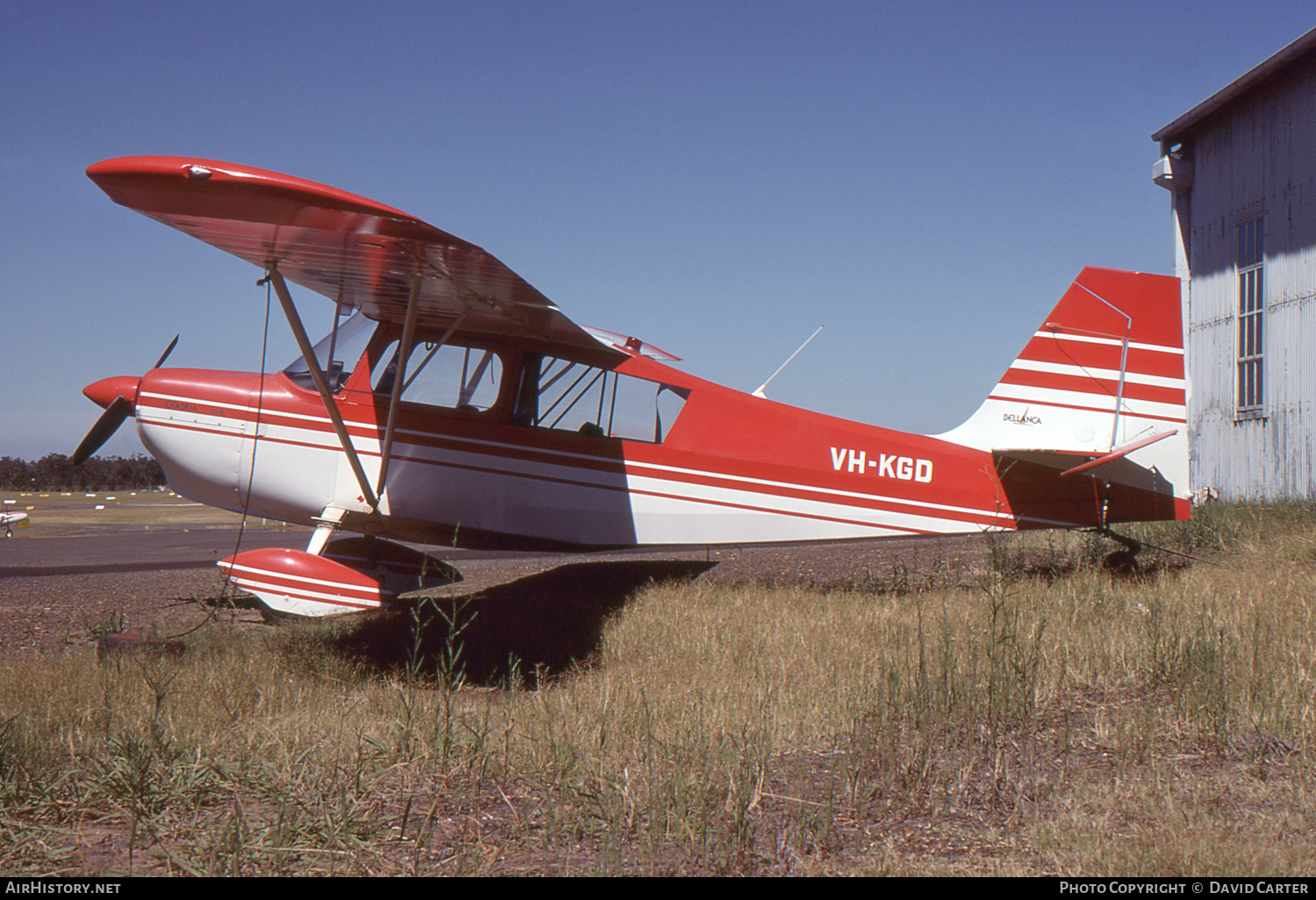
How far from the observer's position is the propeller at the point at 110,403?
21.1ft

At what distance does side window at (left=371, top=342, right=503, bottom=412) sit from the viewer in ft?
20.4

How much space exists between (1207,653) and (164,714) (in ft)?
14.6

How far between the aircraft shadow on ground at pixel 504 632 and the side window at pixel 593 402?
149cm

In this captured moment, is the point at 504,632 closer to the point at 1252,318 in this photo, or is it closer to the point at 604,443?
the point at 604,443

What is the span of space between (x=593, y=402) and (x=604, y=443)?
0.36m

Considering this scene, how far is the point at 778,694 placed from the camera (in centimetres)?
357

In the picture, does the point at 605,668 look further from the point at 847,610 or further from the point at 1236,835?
the point at 1236,835

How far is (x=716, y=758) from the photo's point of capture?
2.74 meters

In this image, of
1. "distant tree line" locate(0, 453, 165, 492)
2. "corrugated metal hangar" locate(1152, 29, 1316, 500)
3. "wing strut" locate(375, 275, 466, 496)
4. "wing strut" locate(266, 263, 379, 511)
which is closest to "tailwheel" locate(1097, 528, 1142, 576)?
"corrugated metal hangar" locate(1152, 29, 1316, 500)

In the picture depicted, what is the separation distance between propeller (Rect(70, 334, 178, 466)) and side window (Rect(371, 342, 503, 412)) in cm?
215

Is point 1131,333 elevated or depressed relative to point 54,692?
elevated

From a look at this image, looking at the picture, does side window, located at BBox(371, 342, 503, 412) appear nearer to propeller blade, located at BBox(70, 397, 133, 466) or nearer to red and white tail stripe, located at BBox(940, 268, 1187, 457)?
propeller blade, located at BBox(70, 397, 133, 466)

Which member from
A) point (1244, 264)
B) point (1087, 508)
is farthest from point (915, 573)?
point (1244, 264)

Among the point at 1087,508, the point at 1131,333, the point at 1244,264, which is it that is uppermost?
the point at 1244,264
